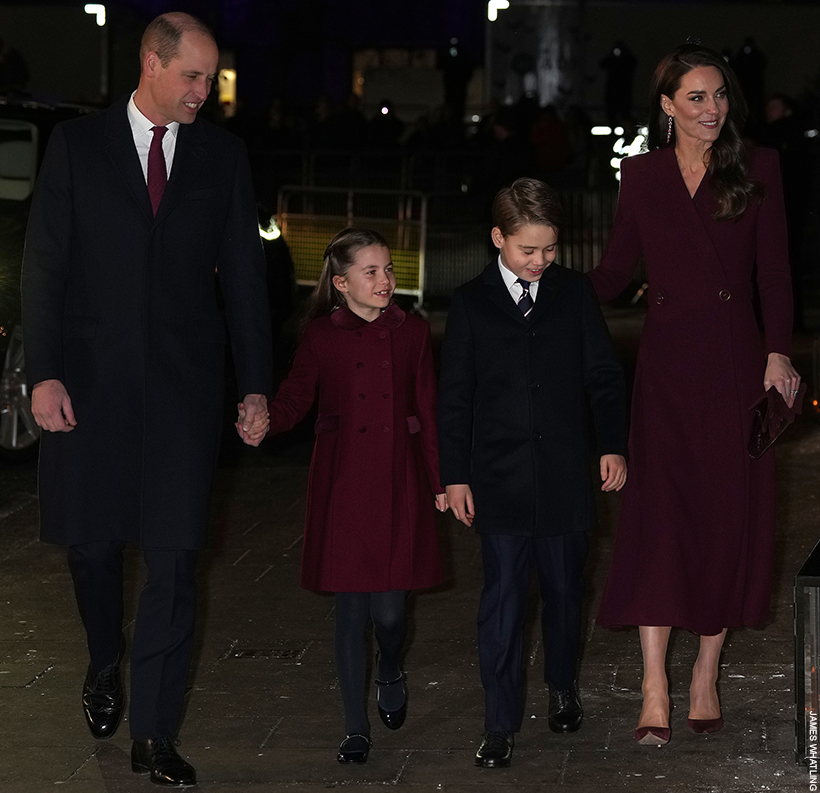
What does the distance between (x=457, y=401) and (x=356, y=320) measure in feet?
1.36

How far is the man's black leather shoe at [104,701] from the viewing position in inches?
221

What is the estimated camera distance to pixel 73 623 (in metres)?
7.17

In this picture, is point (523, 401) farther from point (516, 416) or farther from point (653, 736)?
point (653, 736)

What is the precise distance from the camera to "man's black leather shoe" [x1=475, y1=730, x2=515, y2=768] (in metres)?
5.27

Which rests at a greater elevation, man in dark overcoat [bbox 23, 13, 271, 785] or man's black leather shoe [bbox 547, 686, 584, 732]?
man in dark overcoat [bbox 23, 13, 271, 785]

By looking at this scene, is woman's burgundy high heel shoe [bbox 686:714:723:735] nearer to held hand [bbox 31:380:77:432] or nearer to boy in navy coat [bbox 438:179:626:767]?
boy in navy coat [bbox 438:179:626:767]

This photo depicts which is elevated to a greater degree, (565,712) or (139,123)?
(139,123)

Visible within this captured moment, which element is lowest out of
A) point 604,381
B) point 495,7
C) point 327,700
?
point 327,700

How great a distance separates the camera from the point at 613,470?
17.9ft

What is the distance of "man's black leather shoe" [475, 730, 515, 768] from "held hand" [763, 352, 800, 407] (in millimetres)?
1300

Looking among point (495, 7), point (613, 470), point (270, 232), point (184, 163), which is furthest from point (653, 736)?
point (495, 7)

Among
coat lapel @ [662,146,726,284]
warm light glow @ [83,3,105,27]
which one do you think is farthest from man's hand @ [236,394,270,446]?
warm light glow @ [83,3,105,27]

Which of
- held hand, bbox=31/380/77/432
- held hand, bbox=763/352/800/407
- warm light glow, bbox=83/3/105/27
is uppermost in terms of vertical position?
warm light glow, bbox=83/3/105/27

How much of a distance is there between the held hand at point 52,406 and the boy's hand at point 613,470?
5.16 feet
